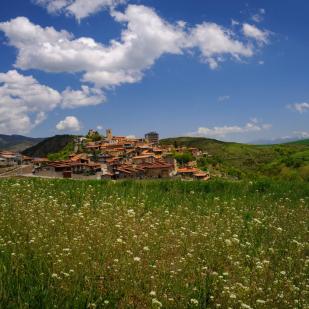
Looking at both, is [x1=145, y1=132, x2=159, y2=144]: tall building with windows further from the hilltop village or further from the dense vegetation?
the dense vegetation

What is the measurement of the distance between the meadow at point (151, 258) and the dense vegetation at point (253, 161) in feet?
215

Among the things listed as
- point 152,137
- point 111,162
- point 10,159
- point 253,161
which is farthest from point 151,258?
point 152,137

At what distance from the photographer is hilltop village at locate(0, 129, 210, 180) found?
7088 centimetres

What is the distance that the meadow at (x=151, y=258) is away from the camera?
17.3 feet

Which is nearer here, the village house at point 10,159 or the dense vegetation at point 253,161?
the dense vegetation at point 253,161

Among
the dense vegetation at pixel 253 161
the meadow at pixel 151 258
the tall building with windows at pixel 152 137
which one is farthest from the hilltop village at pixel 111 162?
the meadow at pixel 151 258

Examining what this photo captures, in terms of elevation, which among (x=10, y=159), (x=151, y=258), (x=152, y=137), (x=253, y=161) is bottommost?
(x=253, y=161)

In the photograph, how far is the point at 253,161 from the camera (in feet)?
501

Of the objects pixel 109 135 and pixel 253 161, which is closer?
pixel 109 135

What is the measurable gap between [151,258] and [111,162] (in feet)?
273

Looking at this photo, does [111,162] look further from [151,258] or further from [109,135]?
[151,258]

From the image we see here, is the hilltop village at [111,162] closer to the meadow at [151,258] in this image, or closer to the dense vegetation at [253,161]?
the dense vegetation at [253,161]

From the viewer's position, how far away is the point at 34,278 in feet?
18.4

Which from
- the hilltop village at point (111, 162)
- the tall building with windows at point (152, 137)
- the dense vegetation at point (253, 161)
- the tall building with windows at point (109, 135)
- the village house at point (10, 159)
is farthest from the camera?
the tall building with windows at point (152, 137)
